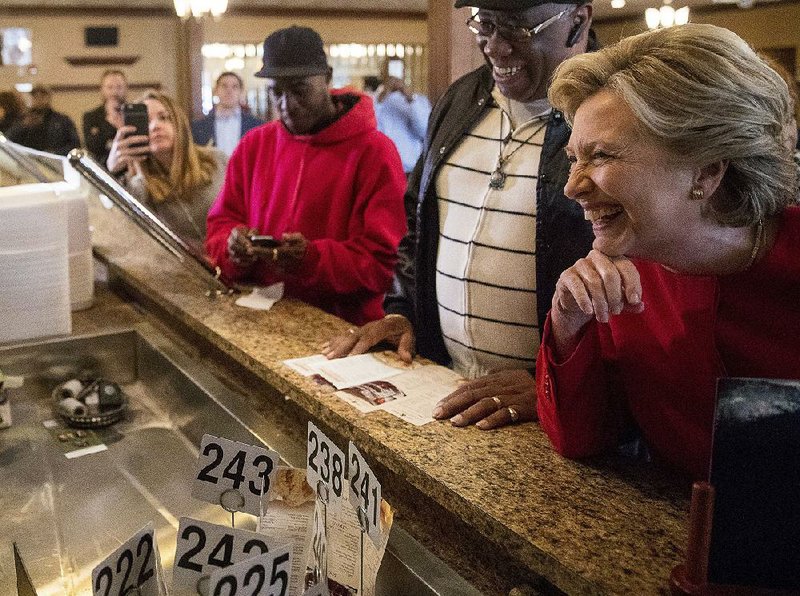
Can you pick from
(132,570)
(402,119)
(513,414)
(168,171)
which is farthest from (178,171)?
(402,119)

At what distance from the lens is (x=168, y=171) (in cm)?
357

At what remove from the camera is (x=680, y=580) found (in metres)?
0.96

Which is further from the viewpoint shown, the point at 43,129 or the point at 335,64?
the point at 335,64

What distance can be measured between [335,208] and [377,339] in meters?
0.82

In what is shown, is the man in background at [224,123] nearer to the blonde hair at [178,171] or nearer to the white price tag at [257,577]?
the blonde hair at [178,171]

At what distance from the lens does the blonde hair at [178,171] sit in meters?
3.51

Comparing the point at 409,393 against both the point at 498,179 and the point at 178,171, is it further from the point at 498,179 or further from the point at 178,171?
the point at 178,171

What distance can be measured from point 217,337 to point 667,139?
135 cm

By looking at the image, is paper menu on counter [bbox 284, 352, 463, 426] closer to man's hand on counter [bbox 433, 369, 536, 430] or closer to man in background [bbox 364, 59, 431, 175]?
man's hand on counter [bbox 433, 369, 536, 430]

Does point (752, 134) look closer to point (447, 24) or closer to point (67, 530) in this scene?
point (67, 530)

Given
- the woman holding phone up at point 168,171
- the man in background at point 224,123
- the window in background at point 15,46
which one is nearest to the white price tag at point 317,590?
the woman holding phone up at point 168,171

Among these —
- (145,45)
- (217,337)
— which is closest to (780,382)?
(217,337)

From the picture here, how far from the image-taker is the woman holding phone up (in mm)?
3471

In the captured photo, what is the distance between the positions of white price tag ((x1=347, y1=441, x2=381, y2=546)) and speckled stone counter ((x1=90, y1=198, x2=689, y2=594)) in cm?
25
